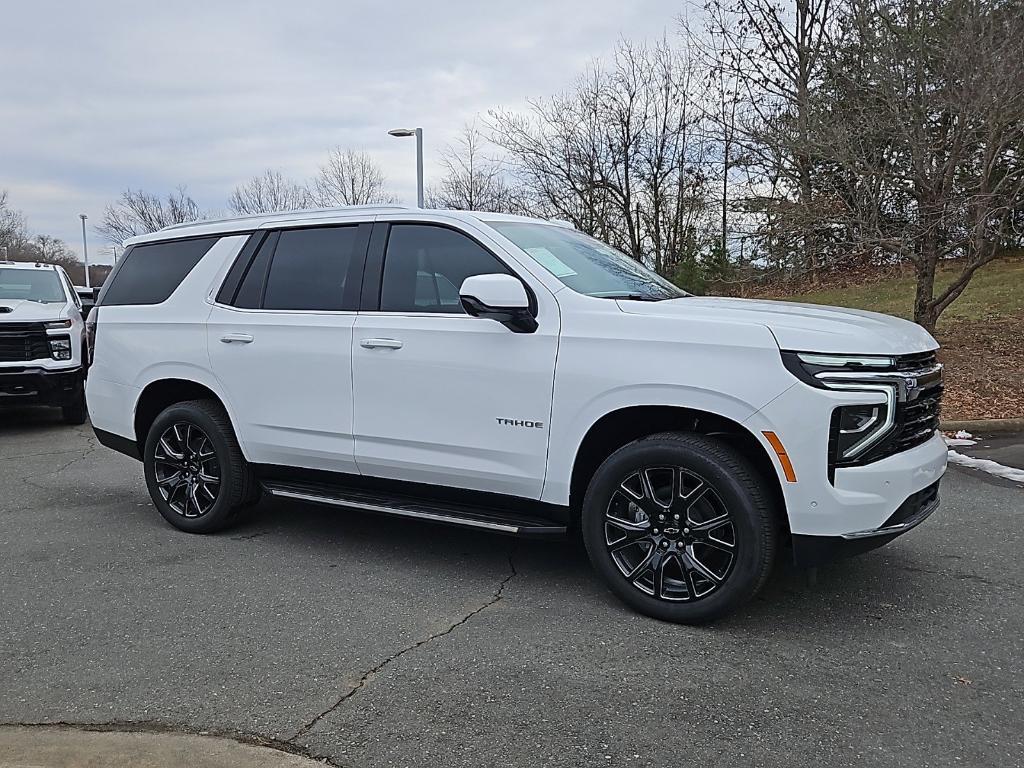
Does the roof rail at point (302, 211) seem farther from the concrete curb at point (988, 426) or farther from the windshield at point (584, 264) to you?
the concrete curb at point (988, 426)

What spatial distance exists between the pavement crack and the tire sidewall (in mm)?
1865

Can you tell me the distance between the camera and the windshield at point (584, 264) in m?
4.22

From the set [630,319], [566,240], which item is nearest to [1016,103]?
[566,240]

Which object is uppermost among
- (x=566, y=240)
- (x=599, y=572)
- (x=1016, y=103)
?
(x=1016, y=103)

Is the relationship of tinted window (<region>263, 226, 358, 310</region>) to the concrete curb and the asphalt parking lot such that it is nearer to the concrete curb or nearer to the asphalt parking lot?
the asphalt parking lot

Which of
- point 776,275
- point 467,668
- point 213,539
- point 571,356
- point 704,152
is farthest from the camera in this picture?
point 704,152

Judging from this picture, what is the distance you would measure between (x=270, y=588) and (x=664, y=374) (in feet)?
7.63

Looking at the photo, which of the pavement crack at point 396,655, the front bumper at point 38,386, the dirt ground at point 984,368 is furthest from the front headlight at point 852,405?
the front bumper at point 38,386

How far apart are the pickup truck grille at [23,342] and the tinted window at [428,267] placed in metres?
6.47

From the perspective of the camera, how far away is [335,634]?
3.71 metres

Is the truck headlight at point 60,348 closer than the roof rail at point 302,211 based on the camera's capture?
No

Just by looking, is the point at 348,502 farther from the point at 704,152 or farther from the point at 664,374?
the point at 704,152

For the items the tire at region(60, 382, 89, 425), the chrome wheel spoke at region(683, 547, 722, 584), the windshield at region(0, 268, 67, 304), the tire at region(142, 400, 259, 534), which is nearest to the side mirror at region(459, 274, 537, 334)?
the chrome wheel spoke at region(683, 547, 722, 584)

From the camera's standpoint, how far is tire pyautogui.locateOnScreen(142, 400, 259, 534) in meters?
5.09
